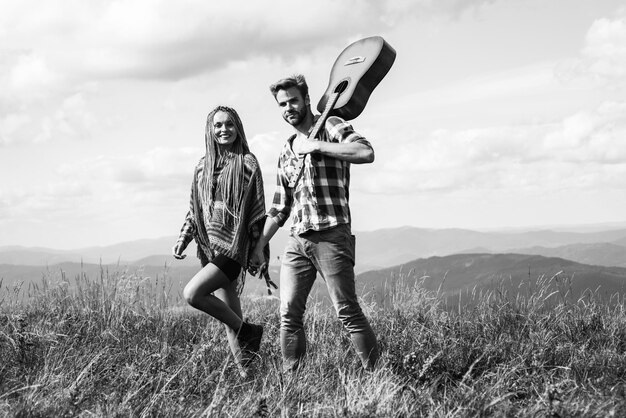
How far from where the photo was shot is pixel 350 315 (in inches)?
150

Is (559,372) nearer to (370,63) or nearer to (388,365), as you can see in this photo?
(388,365)

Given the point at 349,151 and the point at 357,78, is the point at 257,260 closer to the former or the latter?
the point at 349,151

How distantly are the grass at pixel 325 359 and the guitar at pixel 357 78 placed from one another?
4.60 feet

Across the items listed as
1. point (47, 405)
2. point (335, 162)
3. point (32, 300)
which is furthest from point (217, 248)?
point (32, 300)

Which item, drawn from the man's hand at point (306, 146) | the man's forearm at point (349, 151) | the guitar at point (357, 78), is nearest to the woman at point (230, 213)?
the guitar at point (357, 78)

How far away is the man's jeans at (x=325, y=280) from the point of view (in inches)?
147

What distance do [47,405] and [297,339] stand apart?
1491 mm

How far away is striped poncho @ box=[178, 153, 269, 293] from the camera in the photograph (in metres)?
4.50

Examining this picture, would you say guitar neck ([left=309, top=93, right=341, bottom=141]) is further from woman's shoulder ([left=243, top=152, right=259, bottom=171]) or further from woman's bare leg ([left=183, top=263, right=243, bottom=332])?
woman's bare leg ([left=183, top=263, right=243, bottom=332])

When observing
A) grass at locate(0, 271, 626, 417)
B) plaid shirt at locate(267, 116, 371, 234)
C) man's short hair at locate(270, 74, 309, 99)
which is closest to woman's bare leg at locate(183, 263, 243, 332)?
grass at locate(0, 271, 626, 417)

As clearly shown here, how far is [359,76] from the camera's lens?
13.6 feet

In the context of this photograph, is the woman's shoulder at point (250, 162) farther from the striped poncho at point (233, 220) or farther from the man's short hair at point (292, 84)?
the man's short hair at point (292, 84)

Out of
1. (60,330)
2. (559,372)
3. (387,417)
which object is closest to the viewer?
(387,417)

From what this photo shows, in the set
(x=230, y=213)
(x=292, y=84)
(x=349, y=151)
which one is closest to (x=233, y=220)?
(x=230, y=213)
